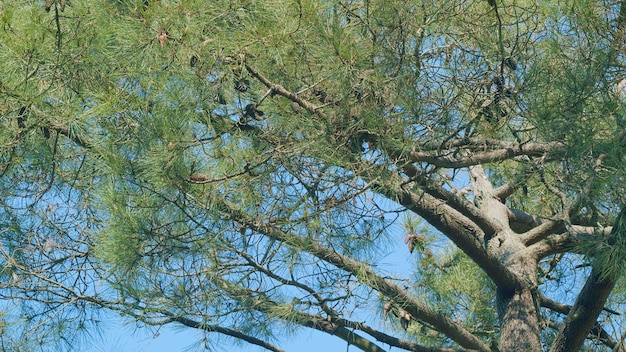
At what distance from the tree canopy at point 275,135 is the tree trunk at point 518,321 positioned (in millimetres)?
35

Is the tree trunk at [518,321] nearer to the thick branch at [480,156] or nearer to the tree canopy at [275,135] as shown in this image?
the tree canopy at [275,135]

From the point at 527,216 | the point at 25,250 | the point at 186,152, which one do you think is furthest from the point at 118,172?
the point at 527,216

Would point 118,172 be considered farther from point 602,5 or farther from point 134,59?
point 602,5

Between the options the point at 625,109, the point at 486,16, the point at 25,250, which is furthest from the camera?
the point at 25,250

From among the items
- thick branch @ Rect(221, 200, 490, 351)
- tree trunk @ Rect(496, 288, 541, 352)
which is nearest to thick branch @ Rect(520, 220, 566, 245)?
tree trunk @ Rect(496, 288, 541, 352)

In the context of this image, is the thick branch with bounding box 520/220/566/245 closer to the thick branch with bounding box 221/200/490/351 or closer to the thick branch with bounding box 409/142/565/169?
the thick branch with bounding box 221/200/490/351

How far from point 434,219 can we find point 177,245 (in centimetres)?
86

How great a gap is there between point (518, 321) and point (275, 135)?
1149 millimetres

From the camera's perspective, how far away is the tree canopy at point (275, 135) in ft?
8.37

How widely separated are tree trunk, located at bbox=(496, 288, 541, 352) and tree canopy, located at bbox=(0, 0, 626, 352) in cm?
4

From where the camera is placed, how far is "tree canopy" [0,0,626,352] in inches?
100

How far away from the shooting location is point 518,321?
338 centimetres

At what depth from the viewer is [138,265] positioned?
9.70 ft

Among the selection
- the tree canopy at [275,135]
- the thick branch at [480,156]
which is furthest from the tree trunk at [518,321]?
the thick branch at [480,156]
